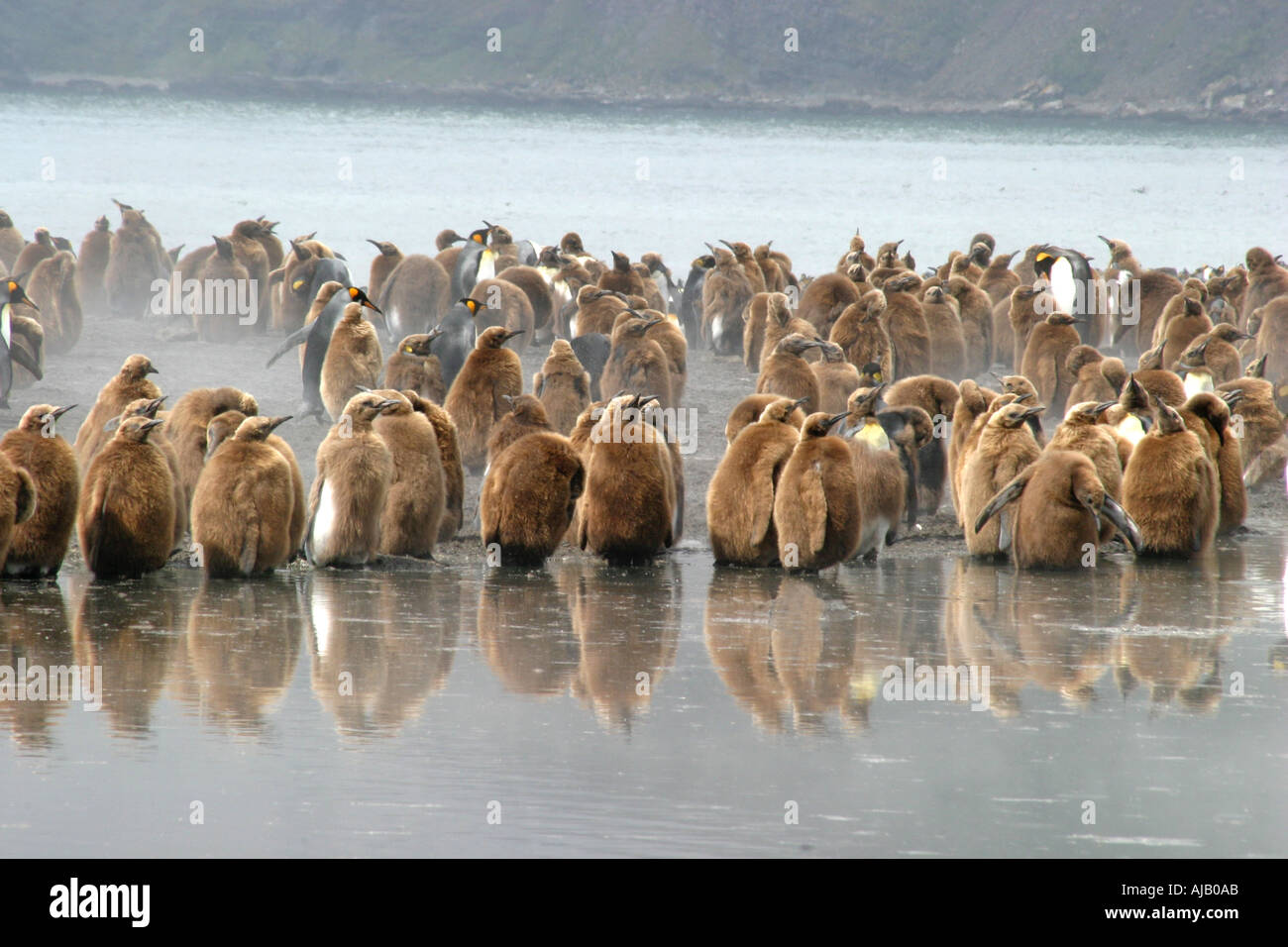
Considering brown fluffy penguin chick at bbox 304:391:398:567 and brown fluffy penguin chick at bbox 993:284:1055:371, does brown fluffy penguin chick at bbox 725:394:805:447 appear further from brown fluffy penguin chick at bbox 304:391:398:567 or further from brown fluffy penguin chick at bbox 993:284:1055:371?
brown fluffy penguin chick at bbox 993:284:1055:371

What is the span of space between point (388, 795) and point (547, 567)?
9.51ft

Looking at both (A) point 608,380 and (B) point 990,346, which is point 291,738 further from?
(B) point 990,346

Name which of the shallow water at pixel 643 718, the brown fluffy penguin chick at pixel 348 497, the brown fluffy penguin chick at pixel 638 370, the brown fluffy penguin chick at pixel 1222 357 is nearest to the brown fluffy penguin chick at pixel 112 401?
the shallow water at pixel 643 718

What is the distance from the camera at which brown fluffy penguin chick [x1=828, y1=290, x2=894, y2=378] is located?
988 centimetres

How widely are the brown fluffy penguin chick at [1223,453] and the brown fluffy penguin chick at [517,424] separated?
2.83 metres

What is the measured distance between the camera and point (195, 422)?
6855mm

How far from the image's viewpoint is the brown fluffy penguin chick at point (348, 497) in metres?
6.23

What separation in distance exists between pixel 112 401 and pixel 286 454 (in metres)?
1.09

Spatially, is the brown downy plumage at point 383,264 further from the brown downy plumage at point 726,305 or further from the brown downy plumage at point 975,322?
the brown downy plumage at point 975,322

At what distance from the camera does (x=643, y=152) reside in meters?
63.8

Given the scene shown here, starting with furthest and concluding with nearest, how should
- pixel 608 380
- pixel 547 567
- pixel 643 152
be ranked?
1. pixel 643 152
2. pixel 608 380
3. pixel 547 567

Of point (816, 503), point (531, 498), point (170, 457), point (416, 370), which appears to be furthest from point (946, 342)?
point (170, 457)

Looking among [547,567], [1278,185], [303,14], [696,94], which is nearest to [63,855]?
[547,567]

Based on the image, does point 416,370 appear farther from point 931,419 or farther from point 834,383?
point 931,419
